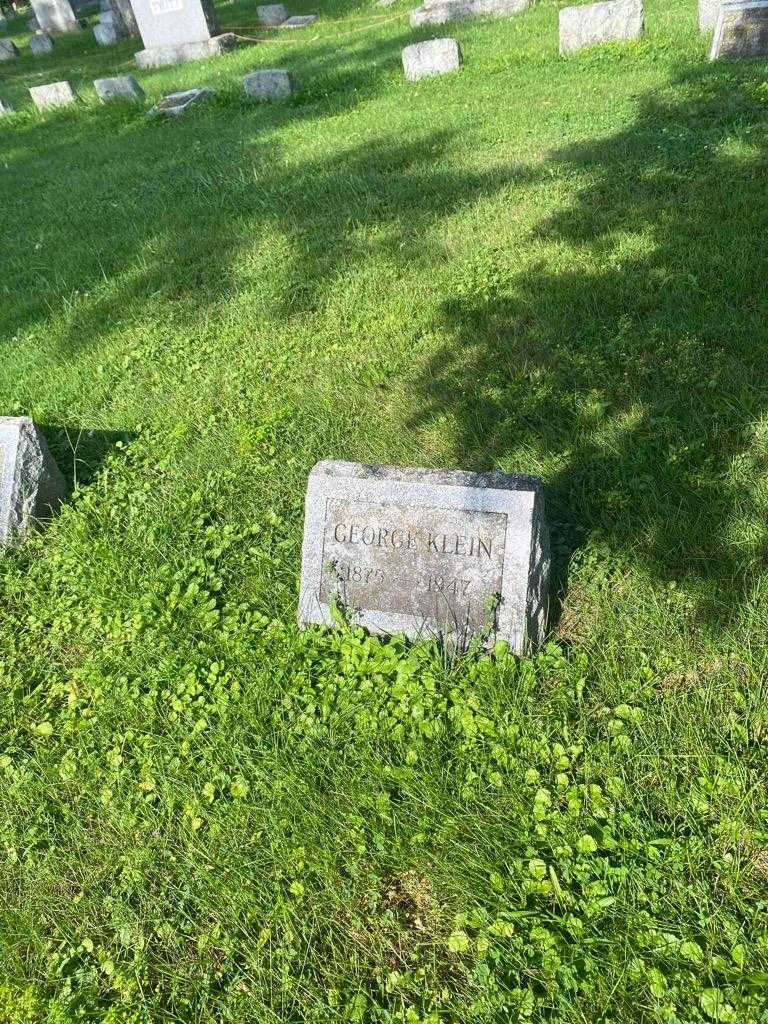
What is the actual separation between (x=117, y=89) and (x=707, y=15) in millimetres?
9724

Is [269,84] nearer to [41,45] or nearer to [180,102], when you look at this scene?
[180,102]

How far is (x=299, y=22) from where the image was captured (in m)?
16.4

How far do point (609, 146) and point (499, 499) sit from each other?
5.34 metres

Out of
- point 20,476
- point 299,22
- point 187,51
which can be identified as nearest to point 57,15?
point 187,51

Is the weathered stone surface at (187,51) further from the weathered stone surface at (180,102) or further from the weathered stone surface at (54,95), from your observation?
the weathered stone surface at (180,102)

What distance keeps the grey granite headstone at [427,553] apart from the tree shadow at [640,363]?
424mm

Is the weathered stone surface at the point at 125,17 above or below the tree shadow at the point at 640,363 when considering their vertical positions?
above

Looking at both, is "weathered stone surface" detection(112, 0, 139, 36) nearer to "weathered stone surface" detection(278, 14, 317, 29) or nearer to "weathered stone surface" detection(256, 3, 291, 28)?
"weathered stone surface" detection(256, 3, 291, 28)

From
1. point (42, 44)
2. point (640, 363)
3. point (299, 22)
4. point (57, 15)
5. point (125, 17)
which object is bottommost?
point (640, 363)

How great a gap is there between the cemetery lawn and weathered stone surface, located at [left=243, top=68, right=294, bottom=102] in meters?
5.26

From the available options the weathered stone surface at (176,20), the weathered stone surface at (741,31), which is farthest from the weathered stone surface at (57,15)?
the weathered stone surface at (741,31)

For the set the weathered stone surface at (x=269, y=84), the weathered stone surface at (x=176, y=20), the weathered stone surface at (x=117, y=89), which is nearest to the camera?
the weathered stone surface at (x=269, y=84)

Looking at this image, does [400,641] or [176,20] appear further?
[176,20]

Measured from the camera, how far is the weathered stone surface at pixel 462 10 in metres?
12.7
